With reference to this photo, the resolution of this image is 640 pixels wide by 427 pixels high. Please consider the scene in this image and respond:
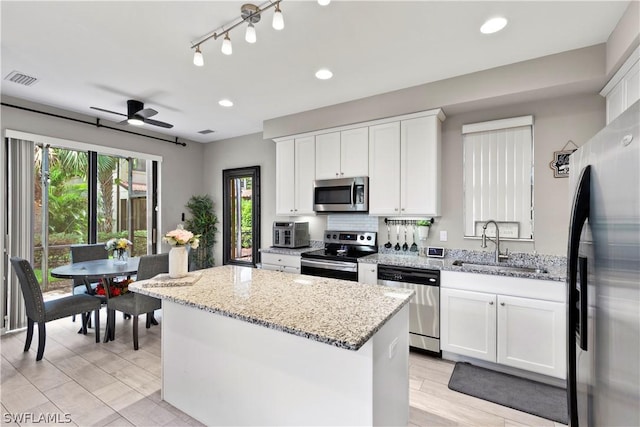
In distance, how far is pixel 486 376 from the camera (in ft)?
8.71

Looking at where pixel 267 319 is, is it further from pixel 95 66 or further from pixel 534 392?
pixel 95 66

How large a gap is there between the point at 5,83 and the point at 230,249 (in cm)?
348

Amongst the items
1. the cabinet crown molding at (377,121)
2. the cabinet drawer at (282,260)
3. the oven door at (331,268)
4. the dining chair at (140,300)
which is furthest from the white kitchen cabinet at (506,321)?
the dining chair at (140,300)

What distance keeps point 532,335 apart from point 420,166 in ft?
6.02

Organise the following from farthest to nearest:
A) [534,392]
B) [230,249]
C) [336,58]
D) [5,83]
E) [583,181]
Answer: [230,249]
[5,83]
[336,58]
[534,392]
[583,181]

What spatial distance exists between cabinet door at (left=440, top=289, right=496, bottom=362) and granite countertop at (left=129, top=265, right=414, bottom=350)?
118cm

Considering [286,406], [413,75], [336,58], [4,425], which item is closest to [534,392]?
[286,406]

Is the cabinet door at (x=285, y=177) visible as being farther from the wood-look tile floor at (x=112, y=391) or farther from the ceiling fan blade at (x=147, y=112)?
the wood-look tile floor at (x=112, y=391)

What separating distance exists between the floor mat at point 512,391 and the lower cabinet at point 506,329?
0.42ft

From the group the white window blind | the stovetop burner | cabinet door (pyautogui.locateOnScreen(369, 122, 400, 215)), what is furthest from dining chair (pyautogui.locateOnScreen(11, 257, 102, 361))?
the white window blind

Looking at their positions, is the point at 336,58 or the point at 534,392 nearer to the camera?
the point at 534,392

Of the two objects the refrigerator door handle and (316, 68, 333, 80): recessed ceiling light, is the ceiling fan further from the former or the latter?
the refrigerator door handle

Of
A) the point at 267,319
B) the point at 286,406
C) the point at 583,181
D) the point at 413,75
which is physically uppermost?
the point at 413,75

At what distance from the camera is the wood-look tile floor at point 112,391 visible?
6.89 feet
